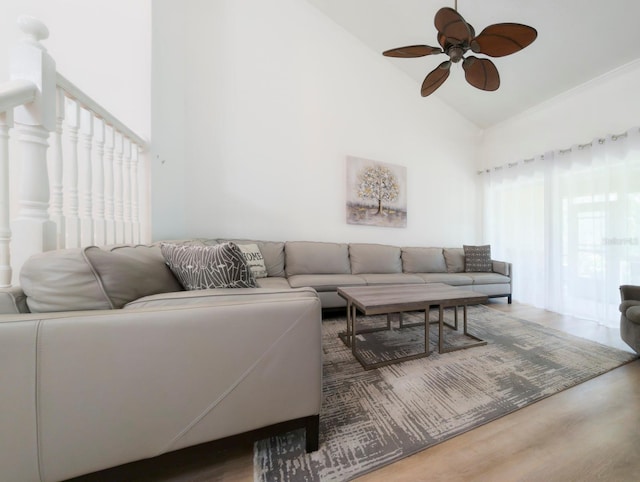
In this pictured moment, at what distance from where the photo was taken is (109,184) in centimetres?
156

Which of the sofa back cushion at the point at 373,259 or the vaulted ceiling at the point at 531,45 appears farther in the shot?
the sofa back cushion at the point at 373,259

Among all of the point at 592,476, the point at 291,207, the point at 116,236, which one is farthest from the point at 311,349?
the point at 291,207

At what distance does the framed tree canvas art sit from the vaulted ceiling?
4.81ft

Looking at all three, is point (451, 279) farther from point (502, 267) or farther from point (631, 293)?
point (631, 293)

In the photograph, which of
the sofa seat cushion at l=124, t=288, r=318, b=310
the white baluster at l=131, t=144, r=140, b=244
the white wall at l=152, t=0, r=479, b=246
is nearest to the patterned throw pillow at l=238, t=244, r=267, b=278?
the white wall at l=152, t=0, r=479, b=246

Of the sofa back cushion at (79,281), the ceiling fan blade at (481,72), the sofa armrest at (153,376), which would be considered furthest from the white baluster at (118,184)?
the ceiling fan blade at (481,72)

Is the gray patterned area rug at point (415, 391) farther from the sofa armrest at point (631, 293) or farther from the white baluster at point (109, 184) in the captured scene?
the white baluster at point (109, 184)

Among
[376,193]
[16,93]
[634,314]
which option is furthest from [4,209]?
[634,314]

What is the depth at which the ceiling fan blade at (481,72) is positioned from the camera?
1.72 m

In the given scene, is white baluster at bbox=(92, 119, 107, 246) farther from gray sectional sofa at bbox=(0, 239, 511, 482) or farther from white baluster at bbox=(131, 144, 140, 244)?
gray sectional sofa at bbox=(0, 239, 511, 482)

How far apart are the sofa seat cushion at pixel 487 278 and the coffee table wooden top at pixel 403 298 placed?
4.55 feet

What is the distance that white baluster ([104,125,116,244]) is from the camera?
1.47 m

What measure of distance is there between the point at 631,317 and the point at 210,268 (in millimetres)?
2838

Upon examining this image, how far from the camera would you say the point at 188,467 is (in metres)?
0.85
